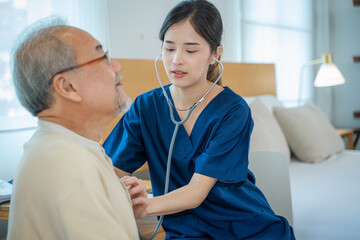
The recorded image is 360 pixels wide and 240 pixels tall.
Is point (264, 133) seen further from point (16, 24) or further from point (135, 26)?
point (16, 24)

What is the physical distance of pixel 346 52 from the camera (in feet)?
15.6

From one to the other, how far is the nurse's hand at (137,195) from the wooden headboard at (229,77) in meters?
1.01

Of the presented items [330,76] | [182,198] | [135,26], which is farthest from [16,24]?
[330,76]

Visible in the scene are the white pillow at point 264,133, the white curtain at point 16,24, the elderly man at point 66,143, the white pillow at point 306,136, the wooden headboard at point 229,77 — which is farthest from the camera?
the white pillow at point 306,136

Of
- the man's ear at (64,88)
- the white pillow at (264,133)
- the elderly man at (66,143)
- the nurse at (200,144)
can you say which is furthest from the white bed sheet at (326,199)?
the man's ear at (64,88)

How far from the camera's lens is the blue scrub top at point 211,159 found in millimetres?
1108

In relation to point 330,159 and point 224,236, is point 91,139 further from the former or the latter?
point 330,159

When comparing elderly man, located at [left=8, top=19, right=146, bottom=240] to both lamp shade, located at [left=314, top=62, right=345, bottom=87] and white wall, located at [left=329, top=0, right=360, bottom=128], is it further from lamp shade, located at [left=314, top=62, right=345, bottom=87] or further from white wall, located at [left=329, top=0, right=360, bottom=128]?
white wall, located at [left=329, top=0, right=360, bottom=128]

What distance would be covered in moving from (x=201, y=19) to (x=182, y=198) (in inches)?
21.1

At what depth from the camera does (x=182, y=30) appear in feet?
3.84

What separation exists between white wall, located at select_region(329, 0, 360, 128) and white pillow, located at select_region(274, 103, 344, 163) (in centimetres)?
215

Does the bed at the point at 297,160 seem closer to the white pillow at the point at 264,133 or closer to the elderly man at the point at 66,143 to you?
the white pillow at the point at 264,133

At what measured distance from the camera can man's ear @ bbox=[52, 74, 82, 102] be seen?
2.47ft

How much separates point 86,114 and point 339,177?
6.13 ft
